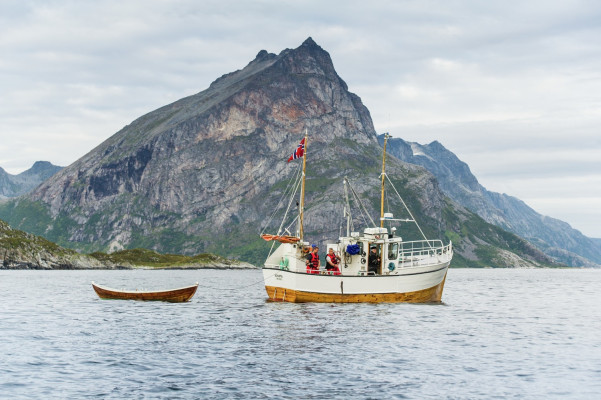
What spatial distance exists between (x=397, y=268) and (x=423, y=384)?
42597 millimetres

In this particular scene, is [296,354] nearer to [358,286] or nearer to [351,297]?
[358,286]

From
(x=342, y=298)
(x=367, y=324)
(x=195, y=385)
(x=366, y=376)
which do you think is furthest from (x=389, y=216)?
(x=195, y=385)

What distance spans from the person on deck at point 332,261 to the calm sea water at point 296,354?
547 centimetres

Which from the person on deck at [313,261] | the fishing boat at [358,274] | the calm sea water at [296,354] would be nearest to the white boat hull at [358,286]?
the fishing boat at [358,274]

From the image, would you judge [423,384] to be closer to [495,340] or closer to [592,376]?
[592,376]

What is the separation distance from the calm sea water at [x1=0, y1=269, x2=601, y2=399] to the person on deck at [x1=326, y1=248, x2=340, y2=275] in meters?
5.47

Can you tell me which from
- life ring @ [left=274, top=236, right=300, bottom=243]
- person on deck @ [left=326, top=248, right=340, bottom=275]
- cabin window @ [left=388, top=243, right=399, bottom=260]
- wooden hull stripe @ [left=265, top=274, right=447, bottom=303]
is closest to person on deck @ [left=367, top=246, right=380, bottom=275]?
cabin window @ [left=388, top=243, right=399, bottom=260]

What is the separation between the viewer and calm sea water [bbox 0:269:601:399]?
31828 mm

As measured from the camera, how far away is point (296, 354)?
1634 inches

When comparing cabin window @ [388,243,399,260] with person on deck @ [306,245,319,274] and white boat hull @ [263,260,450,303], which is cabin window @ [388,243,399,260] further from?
person on deck @ [306,245,319,274]

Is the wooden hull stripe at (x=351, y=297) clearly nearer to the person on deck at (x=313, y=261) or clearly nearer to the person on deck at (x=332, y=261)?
the person on deck at (x=313, y=261)

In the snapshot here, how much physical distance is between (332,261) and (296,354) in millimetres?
33911

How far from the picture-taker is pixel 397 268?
75375 millimetres

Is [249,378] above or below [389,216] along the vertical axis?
below
